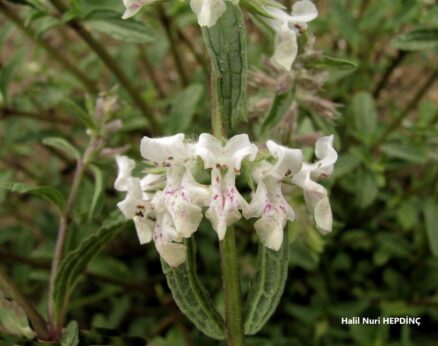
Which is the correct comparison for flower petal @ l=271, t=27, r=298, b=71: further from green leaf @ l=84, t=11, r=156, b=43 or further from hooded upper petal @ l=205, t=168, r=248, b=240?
green leaf @ l=84, t=11, r=156, b=43

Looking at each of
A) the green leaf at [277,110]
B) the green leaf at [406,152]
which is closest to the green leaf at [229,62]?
the green leaf at [277,110]

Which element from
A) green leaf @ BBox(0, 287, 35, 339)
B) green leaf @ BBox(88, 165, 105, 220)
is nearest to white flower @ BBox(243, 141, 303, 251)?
green leaf @ BBox(0, 287, 35, 339)

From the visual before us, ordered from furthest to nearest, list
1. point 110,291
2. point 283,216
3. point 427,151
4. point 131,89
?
point 110,291
point 427,151
point 131,89
point 283,216

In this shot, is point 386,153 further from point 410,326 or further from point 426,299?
point 410,326

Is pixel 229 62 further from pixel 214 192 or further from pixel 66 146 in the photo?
pixel 66 146

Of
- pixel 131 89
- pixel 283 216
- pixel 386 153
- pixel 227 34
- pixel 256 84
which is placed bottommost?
pixel 386 153

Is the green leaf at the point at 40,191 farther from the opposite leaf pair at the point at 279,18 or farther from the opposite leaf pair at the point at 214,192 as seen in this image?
the opposite leaf pair at the point at 279,18

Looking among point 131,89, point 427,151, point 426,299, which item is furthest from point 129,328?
point 427,151
